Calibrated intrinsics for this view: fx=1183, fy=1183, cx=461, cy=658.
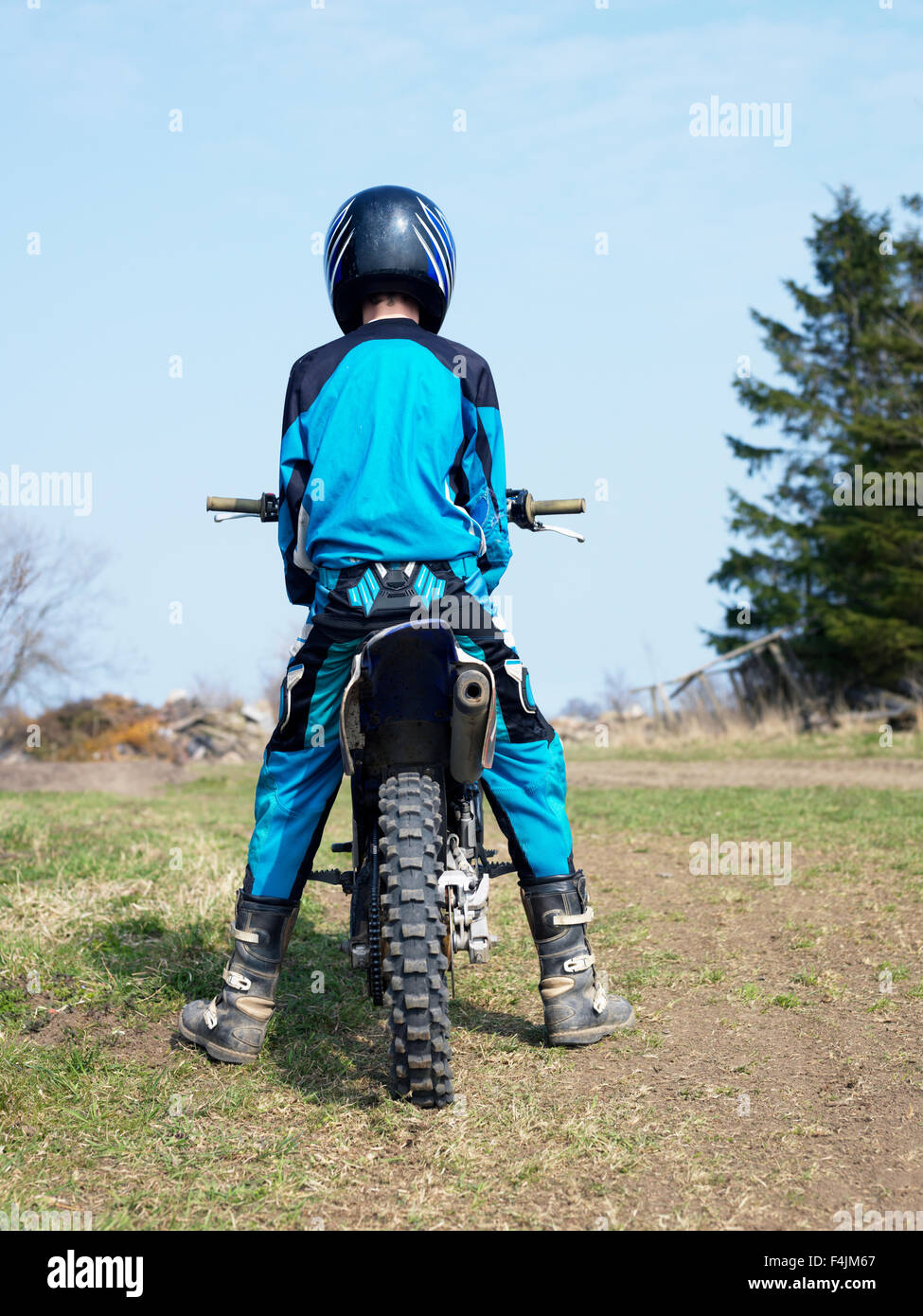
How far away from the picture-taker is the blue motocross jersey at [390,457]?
3.07 m

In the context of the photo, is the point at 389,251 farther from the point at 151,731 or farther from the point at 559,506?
the point at 151,731

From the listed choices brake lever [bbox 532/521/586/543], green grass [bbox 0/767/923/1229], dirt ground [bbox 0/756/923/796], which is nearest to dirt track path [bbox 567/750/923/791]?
dirt ground [bbox 0/756/923/796]

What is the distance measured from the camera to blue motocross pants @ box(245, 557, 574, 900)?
3072 millimetres

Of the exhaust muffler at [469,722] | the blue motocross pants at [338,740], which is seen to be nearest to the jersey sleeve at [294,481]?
the blue motocross pants at [338,740]

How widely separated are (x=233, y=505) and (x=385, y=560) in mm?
753

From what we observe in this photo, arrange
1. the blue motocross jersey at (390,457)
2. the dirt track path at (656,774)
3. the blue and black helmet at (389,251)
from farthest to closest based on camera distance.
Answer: the dirt track path at (656,774)
the blue and black helmet at (389,251)
the blue motocross jersey at (390,457)

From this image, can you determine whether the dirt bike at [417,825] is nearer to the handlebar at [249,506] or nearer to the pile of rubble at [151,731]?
the handlebar at [249,506]

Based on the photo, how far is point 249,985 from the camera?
10.9 feet

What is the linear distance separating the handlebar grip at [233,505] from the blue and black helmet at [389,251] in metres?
0.64

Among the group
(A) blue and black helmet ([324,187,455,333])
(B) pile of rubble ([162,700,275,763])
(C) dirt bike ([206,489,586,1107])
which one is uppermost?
(A) blue and black helmet ([324,187,455,333])

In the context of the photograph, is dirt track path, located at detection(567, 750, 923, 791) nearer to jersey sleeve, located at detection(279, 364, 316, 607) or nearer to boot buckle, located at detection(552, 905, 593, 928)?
boot buckle, located at detection(552, 905, 593, 928)

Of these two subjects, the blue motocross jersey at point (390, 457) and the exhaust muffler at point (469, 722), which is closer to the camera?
the exhaust muffler at point (469, 722)

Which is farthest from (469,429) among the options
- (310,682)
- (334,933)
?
(334,933)
